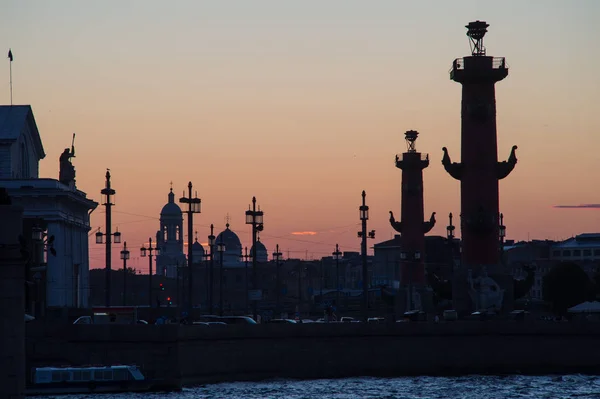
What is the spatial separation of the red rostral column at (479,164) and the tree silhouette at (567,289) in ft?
143

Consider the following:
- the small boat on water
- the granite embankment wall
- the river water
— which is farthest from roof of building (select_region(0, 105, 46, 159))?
the small boat on water

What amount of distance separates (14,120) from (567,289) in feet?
197

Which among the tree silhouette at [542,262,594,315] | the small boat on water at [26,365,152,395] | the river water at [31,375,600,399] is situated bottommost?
the river water at [31,375,600,399]

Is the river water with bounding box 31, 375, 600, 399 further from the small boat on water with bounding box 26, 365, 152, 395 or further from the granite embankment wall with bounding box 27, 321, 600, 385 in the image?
the granite embankment wall with bounding box 27, 321, 600, 385

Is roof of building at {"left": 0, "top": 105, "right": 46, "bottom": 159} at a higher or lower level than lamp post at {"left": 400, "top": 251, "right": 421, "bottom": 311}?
higher

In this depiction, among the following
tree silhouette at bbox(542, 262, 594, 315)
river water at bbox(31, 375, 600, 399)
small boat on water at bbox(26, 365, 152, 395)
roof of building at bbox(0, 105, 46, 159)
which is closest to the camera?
river water at bbox(31, 375, 600, 399)

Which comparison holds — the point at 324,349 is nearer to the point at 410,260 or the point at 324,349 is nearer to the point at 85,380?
the point at 85,380

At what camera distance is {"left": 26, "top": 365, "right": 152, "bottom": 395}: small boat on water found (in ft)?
191

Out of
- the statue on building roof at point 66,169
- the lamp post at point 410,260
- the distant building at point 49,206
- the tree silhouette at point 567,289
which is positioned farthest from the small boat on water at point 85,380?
the tree silhouette at point 567,289

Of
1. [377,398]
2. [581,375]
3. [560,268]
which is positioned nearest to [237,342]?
[377,398]

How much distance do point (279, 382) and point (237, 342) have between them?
10.4 ft

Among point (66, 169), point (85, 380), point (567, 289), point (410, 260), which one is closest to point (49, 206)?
point (66, 169)

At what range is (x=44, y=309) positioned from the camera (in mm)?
77938

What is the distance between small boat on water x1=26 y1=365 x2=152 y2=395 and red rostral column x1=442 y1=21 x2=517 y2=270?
29186 millimetres
